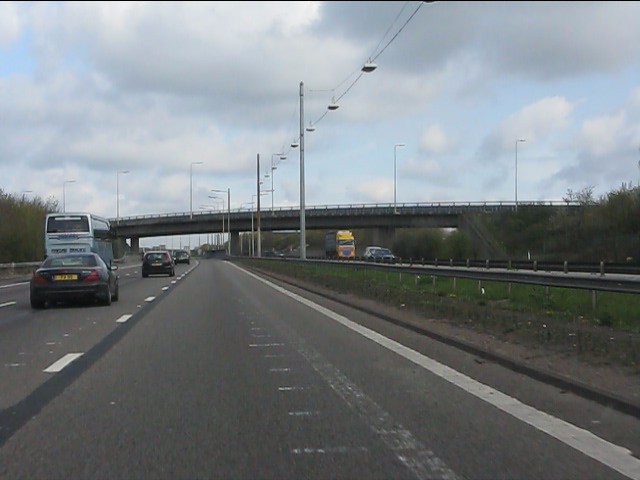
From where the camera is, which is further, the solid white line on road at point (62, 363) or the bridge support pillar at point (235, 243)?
the bridge support pillar at point (235, 243)

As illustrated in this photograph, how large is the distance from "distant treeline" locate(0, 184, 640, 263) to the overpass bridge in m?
1.63

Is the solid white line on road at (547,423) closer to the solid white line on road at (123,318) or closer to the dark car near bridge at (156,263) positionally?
the solid white line on road at (123,318)

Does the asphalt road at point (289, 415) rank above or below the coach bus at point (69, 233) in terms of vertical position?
below

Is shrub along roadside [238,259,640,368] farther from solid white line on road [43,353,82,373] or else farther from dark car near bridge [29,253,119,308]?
dark car near bridge [29,253,119,308]

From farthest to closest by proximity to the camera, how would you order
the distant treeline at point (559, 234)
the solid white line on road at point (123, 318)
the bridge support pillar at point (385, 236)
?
the bridge support pillar at point (385, 236)
the distant treeline at point (559, 234)
the solid white line on road at point (123, 318)

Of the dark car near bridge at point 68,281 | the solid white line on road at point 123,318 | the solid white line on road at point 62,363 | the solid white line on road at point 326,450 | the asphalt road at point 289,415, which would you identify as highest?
the dark car near bridge at point 68,281

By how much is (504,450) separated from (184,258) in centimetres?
9157

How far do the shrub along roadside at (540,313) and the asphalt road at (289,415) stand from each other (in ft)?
5.12


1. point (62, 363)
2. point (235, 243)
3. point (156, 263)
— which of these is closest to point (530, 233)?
point (156, 263)

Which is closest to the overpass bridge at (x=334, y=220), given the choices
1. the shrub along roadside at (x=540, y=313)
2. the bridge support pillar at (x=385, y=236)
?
the bridge support pillar at (x=385, y=236)

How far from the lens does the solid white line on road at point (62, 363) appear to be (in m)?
10.7

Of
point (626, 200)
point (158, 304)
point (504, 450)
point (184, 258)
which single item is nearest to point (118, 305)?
point (158, 304)

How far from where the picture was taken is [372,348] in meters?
12.8

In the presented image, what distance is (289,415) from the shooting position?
25.5ft
